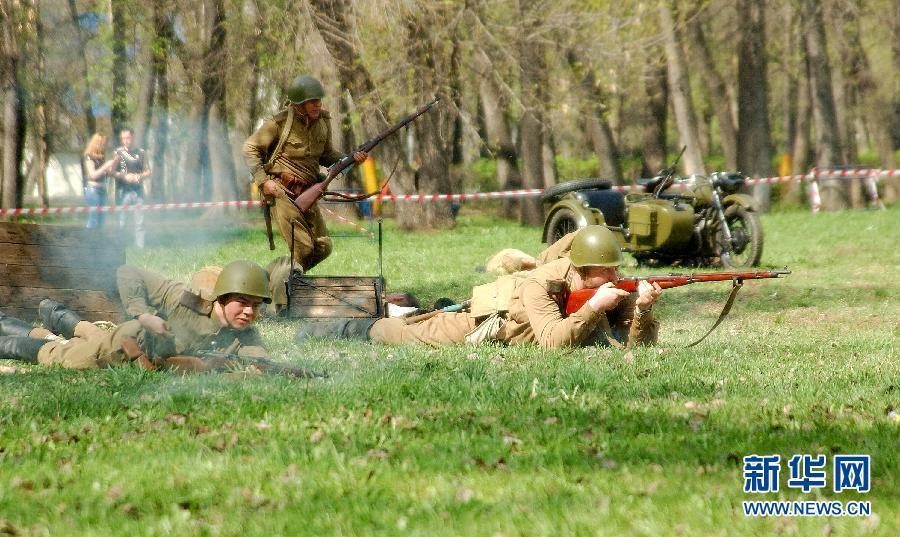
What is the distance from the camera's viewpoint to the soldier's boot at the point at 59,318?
1031cm

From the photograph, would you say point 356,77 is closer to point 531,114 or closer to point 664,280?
point 531,114

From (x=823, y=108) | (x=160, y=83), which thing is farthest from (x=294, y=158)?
(x=823, y=108)

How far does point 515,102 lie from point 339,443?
69.3ft

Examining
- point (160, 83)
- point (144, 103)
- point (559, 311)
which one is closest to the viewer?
point (559, 311)

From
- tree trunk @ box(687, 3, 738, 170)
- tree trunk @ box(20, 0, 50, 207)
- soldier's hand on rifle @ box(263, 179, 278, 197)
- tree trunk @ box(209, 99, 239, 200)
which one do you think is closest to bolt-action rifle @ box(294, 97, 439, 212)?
soldier's hand on rifle @ box(263, 179, 278, 197)

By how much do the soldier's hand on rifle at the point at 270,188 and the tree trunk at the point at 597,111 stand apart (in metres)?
17.2

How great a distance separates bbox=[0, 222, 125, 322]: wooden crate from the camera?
1128cm

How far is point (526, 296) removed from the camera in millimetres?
9375

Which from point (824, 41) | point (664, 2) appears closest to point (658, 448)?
point (664, 2)

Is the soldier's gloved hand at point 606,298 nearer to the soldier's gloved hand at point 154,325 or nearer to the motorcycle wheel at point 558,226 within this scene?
the soldier's gloved hand at point 154,325

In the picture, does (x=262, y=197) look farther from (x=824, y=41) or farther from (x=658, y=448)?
(x=824, y=41)

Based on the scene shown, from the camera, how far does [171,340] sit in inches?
330

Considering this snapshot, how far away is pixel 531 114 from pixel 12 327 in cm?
1828

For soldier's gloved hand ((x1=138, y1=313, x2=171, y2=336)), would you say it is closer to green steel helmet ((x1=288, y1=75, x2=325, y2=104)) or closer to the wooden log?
the wooden log
